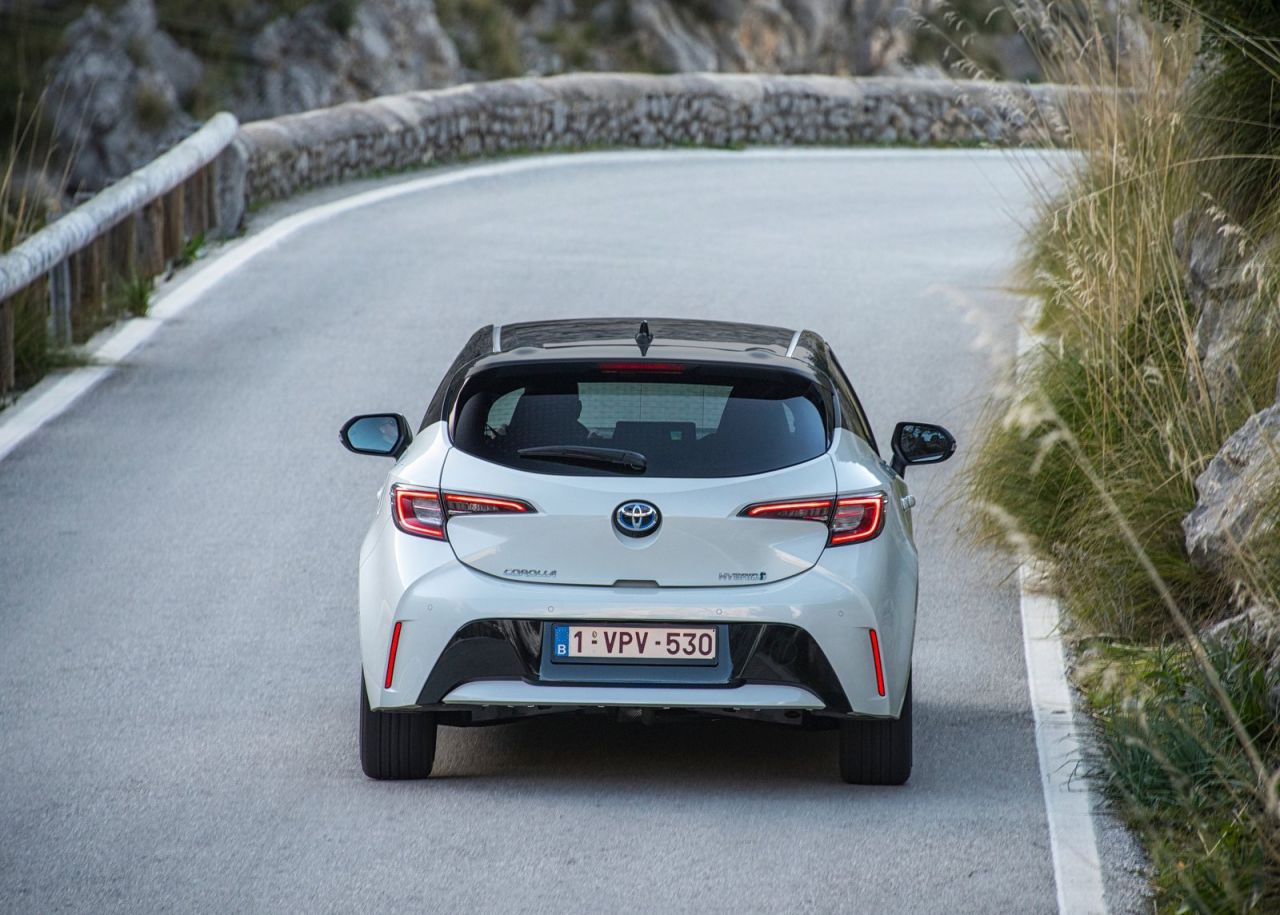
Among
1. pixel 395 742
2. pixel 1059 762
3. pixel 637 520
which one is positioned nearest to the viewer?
pixel 637 520

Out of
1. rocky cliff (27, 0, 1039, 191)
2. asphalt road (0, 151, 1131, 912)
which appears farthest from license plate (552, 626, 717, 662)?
rocky cliff (27, 0, 1039, 191)

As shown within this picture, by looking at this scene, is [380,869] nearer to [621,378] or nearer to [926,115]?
[621,378]

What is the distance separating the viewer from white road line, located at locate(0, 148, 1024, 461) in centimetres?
1236

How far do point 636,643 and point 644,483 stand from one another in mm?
474

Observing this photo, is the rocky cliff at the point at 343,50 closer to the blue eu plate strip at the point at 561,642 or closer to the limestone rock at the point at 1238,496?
the limestone rock at the point at 1238,496

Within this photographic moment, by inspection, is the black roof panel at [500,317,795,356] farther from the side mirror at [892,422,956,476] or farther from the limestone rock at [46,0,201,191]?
the limestone rock at [46,0,201,191]

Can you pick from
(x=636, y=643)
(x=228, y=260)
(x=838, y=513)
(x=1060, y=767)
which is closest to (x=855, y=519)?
(x=838, y=513)

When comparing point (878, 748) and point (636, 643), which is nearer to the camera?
point (636, 643)

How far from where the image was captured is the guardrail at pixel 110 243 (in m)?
12.9

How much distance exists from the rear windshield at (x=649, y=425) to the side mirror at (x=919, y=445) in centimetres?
84

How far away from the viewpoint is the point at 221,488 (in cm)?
1077

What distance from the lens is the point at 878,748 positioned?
671 cm

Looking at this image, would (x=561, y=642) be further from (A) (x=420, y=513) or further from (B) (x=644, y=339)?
(B) (x=644, y=339)

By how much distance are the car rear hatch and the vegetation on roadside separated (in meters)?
1.33
